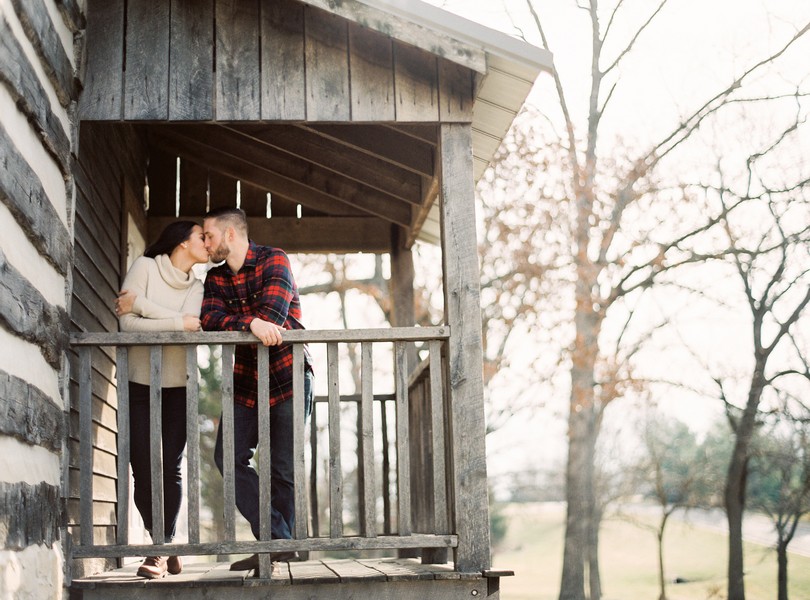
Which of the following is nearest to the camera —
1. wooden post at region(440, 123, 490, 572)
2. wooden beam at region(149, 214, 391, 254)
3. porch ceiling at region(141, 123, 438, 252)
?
wooden post at region(440, 123, 490, 572)

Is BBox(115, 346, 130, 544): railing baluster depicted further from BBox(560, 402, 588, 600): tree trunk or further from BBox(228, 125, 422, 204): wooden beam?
BBox(560, 402, 588, 600): tree trunk

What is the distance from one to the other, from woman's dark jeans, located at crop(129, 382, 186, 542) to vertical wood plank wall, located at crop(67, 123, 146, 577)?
31 cm

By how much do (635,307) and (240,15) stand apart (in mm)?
11159

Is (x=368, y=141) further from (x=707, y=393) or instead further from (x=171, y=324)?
(x=707, y=393)

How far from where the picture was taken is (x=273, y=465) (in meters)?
4.77

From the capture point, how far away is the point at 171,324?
15.4 feet

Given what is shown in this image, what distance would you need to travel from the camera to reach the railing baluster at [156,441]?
4391mm

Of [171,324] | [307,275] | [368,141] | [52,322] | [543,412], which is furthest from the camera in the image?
[307,275]

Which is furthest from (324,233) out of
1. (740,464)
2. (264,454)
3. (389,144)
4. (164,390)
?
(740,464)

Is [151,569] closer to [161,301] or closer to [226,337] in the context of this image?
[226,337]

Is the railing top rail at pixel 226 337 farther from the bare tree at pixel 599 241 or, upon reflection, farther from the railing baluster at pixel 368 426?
the bare tree at pixel 599 241

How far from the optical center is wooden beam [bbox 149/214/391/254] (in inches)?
300

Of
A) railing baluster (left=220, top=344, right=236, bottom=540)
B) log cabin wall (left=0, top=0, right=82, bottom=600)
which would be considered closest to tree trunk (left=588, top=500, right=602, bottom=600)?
railing baluster (left=220, top=344, right=236, bottom=540)

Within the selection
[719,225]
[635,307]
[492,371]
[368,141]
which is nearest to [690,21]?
[719,225]
